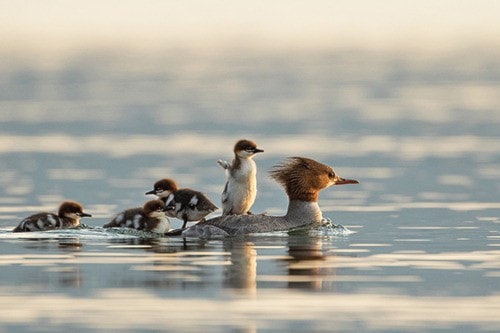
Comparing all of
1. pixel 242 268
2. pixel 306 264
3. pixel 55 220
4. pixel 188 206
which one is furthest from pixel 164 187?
pixel 242 268

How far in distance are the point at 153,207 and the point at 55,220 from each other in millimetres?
917

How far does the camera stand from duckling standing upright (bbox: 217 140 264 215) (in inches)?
618

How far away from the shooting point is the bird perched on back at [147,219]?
15.5 metres

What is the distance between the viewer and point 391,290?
11.6 metres

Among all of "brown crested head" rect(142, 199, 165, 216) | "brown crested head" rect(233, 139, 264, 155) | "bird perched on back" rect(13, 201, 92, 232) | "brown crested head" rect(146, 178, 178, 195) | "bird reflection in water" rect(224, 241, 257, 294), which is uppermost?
"brown crested head" rect(233, 139, 264, 155)

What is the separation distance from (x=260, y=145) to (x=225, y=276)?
1235 cm

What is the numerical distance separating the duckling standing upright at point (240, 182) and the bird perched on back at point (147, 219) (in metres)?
0.60

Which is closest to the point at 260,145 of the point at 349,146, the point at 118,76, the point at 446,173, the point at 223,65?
the point at 349,146

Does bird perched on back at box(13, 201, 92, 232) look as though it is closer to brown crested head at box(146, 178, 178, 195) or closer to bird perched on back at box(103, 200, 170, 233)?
bird perched on back at box(103, 200, 170, 233)

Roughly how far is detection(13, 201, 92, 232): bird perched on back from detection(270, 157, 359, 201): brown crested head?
1.86 m

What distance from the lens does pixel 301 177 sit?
15391mm

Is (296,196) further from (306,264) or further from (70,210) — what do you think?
(306,264)

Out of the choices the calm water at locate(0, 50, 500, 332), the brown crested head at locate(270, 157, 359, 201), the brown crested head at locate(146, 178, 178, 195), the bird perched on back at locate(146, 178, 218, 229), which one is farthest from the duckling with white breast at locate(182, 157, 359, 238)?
the brown crested head at locate(146, 178, 178, 195)

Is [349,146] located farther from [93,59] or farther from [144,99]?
[93,59]
